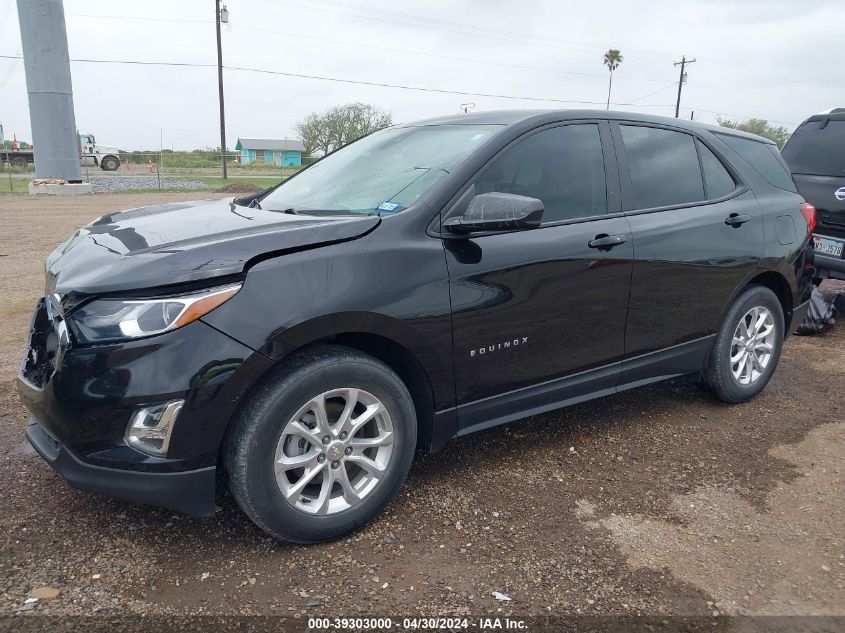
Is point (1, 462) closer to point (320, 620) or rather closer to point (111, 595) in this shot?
point (111, 595)

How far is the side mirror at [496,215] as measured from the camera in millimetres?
2723

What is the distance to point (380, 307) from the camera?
8.49 feet

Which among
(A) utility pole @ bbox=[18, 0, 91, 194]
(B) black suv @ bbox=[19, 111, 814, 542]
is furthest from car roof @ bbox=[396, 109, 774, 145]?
(A) utility pole @ bbox=[18, 0, 91, 194]

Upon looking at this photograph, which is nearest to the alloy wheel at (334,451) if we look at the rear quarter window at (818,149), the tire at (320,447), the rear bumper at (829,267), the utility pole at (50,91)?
the tire at (320,447)

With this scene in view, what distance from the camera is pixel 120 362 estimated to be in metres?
2.23

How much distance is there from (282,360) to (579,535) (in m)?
1.47

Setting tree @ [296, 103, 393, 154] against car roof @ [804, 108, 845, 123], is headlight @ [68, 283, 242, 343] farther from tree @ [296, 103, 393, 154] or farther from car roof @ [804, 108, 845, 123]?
tree @ [296, 103, 393, 154]

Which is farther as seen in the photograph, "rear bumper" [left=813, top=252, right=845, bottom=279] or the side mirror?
"rear bumper" [left=813, top=252, right=845, bottom=279]

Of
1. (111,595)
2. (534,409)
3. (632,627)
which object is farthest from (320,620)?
(534,409)

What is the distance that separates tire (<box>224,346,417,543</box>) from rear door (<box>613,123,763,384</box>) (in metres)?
1.52

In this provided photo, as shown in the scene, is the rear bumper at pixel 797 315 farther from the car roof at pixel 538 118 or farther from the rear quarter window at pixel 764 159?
the car roof at pixel 538 118

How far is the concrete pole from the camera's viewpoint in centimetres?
2214

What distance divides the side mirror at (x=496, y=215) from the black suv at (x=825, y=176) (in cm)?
472

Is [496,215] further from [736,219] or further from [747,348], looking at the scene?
[747,348]
